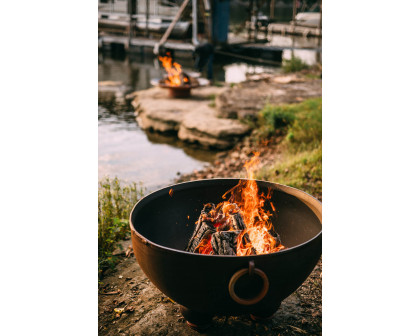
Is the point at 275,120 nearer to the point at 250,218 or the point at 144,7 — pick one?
the point at 250,218

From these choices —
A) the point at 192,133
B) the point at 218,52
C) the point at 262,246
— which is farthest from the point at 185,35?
the point at 262,246

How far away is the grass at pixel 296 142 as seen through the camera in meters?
5.02

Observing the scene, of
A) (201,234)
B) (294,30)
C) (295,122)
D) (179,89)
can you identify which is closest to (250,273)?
(201,234)

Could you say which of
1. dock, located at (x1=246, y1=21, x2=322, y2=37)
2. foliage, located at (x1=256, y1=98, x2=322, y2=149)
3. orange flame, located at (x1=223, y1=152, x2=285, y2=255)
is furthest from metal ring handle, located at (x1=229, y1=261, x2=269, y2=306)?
dock, located at (x1=246, y1=21, x2=322, y2=37)

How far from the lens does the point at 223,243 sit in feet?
8.09

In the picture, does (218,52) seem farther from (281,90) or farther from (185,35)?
(281,90)

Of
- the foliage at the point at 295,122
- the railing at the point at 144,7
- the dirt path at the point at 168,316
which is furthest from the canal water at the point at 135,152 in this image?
the railing at the point at 144,7

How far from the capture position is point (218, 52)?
57.5 ft

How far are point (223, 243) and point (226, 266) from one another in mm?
454

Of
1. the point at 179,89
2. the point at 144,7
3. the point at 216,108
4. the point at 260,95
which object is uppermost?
the point at 144,7

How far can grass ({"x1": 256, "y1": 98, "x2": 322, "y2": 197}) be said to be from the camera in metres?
5.02

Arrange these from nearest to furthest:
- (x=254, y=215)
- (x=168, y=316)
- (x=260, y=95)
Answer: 1. (x=168, y=316)
2. (x=254, y=215)
3. (x=260, y=95)

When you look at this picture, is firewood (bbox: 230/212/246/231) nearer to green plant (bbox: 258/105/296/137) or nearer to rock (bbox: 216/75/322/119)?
green plant (bbox: 258/105/296/137)

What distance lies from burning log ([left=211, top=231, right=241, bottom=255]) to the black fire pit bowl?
27 cm
